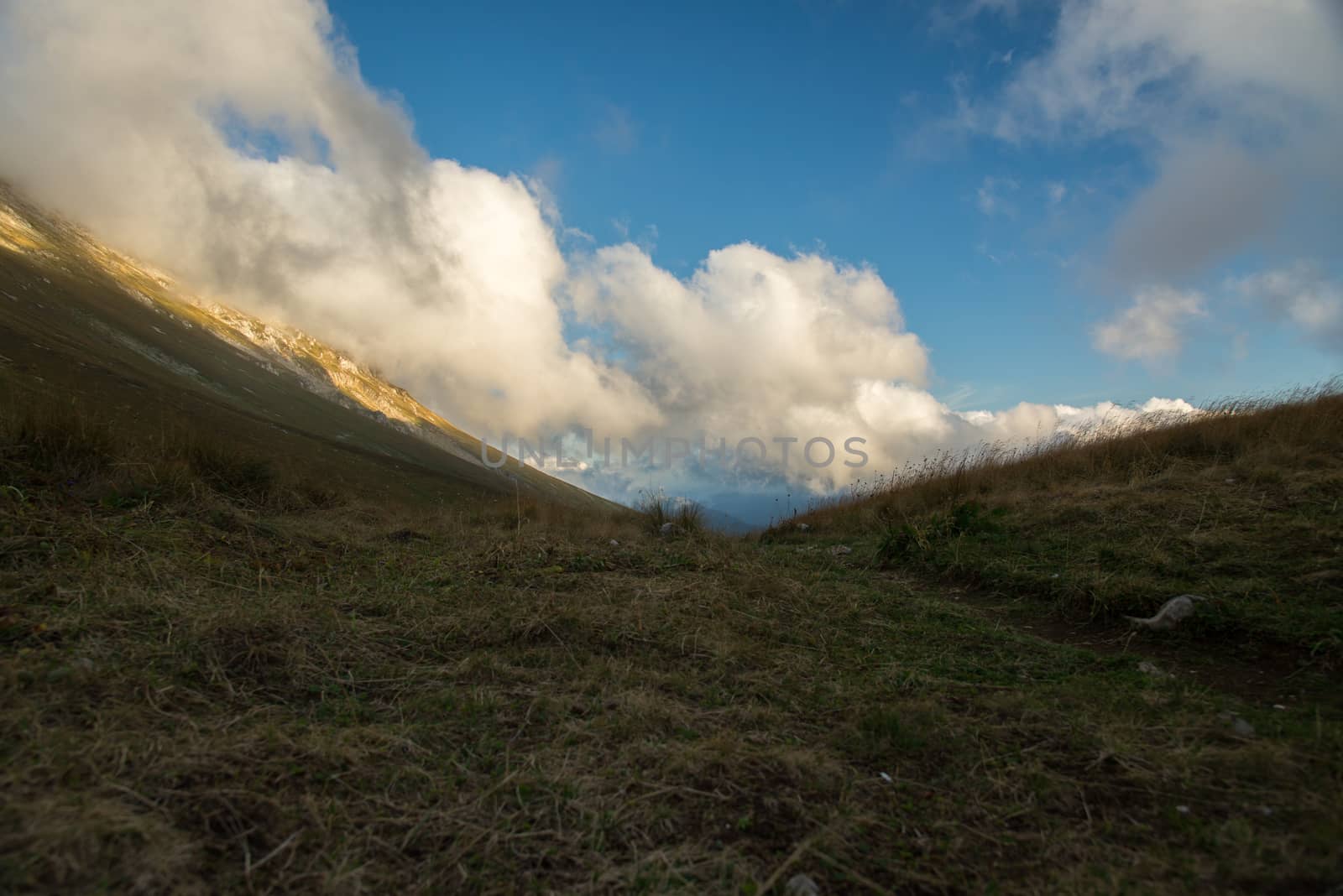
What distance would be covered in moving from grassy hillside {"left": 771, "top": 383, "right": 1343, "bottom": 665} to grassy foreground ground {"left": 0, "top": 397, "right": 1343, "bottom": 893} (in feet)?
0.53

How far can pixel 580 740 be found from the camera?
2887 millimetres

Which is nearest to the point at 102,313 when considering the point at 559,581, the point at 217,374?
the point at 217,374

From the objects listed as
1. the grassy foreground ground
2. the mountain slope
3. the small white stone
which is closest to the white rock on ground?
the grassy foreground ground

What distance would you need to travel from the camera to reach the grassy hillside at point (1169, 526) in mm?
4227

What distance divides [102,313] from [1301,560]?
399 feet

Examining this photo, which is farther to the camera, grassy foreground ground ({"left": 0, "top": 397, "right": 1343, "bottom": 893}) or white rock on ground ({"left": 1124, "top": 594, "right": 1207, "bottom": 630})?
white rock on ground ({"left": 1124, "top": 594, "right": 1207, "bottom": 630})

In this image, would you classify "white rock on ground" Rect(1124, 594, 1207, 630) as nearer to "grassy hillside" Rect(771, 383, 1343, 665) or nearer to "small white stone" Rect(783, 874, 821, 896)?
"grassy hillside" Rect(771, 383, 1343, 665)

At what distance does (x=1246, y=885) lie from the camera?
1.90m

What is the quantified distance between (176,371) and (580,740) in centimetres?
11021

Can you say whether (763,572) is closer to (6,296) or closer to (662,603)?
(662,603)

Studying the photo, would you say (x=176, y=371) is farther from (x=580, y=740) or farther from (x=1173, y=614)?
(x=1173, y=614)

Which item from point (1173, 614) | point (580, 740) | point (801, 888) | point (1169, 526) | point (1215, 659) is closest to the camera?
point (801, 888)

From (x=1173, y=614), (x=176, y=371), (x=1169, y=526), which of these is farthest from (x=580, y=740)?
(x=176, y=371)

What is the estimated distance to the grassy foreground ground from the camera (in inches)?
79.9
